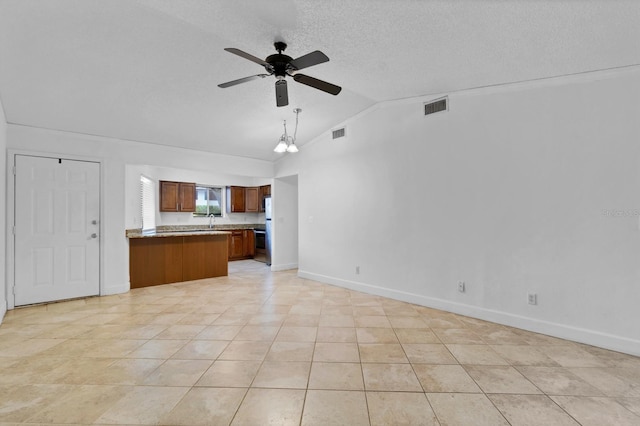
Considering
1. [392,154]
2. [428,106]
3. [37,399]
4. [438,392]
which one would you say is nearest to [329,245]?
[392,154]

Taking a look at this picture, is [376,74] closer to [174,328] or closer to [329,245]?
[329,245]

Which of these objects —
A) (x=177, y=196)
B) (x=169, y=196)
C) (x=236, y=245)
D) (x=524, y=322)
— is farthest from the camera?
A: (x=236, y=245)

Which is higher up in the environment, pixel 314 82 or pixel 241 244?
pixel 314 82

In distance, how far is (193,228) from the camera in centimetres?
778

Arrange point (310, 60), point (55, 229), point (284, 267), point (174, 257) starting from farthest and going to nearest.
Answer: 1. point (284, 267)
2. point (174, 257)
3. point (55, 229)
4. point (310, 60)

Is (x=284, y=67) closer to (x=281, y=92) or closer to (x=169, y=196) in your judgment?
(x=281, y=92)

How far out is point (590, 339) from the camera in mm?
2855

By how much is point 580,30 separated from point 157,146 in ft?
18.3

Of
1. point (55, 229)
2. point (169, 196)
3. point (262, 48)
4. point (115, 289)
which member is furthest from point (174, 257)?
point (262, 48)

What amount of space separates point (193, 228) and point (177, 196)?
99cm

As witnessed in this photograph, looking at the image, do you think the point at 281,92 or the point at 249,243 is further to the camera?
the point at 249,243

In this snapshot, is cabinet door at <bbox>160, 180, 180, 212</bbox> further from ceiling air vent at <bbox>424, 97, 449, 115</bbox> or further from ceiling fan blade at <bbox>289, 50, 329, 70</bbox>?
ceiling air vent at <bbox>424, 97, 449, 115</bbox>

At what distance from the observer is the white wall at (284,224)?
667 centimetres

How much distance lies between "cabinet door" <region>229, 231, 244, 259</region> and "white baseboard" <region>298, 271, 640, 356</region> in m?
4.49
